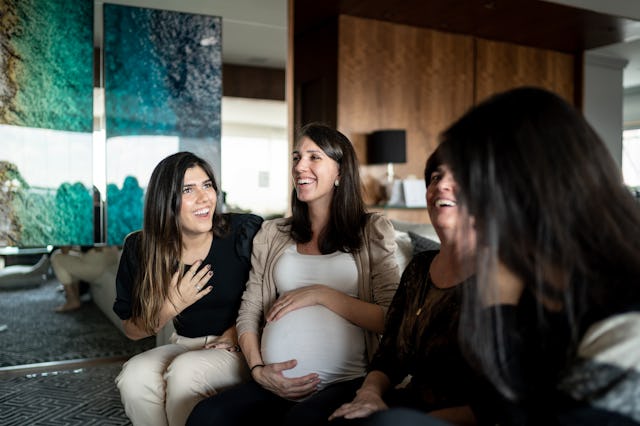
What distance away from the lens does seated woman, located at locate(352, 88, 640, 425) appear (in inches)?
31.0

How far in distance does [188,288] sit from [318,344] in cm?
54

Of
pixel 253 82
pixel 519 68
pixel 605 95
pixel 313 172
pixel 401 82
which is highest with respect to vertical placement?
pixel 519 68

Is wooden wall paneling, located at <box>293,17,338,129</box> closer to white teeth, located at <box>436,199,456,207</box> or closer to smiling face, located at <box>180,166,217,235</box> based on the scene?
smiling face, located at <box>180,166,217,235</box>

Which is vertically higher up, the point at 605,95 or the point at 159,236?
the point at 605,95

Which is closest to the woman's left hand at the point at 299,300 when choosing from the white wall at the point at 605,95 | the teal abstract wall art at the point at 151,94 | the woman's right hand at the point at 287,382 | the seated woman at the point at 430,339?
the woman's right hand at the point at 287,382

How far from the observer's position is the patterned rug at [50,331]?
3.32 m

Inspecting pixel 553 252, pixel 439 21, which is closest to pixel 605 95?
pixel 439 21

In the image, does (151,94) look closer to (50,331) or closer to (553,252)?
(50,331)

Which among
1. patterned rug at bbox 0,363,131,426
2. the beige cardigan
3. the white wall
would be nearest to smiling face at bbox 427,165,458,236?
the beige cardigan

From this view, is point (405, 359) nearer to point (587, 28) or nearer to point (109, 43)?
point (109, 43)

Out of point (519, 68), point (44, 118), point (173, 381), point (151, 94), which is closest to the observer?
point (173, 381)

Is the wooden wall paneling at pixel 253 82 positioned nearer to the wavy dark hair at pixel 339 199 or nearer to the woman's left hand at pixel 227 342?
the wavy dark hair at pixel 339 199

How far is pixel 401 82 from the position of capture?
5098 millimetres

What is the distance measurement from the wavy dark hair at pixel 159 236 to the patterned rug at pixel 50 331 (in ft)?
5.93
